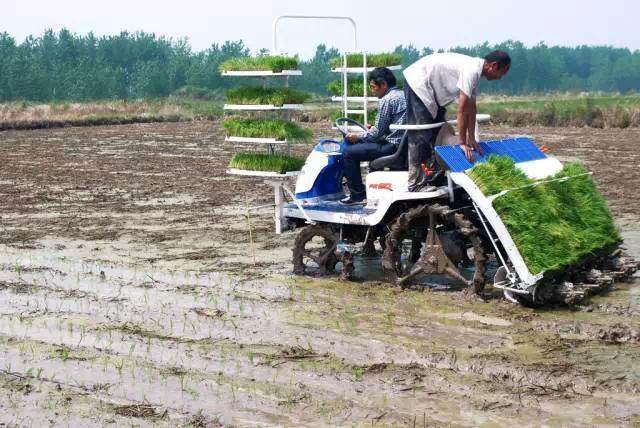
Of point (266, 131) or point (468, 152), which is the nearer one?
point (468, 152)

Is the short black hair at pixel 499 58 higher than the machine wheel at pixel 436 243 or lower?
higher

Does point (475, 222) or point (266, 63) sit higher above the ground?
point (266, 63)

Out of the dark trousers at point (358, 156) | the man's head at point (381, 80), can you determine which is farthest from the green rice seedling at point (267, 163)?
the man's head at point (381, 80)

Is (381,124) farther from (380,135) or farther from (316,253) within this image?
(316,253)

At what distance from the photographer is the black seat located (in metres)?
9.55

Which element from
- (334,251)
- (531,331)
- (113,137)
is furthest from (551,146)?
(531,331)

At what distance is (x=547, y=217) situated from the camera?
8.67 m

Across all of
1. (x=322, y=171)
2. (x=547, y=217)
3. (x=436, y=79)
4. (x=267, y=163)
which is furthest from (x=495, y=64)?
(x=267, y=163)

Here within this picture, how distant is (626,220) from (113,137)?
79.9ft

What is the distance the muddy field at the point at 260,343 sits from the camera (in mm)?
6055

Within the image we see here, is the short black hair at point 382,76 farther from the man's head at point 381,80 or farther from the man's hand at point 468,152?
the man's hand at point 468,152

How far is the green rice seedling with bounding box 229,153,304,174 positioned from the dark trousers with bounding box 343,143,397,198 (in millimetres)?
676

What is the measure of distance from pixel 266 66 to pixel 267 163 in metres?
0.99

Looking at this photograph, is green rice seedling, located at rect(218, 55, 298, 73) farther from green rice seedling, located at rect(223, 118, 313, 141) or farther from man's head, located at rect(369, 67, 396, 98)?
man's head, located at rect(369, 67, 396, 98)
